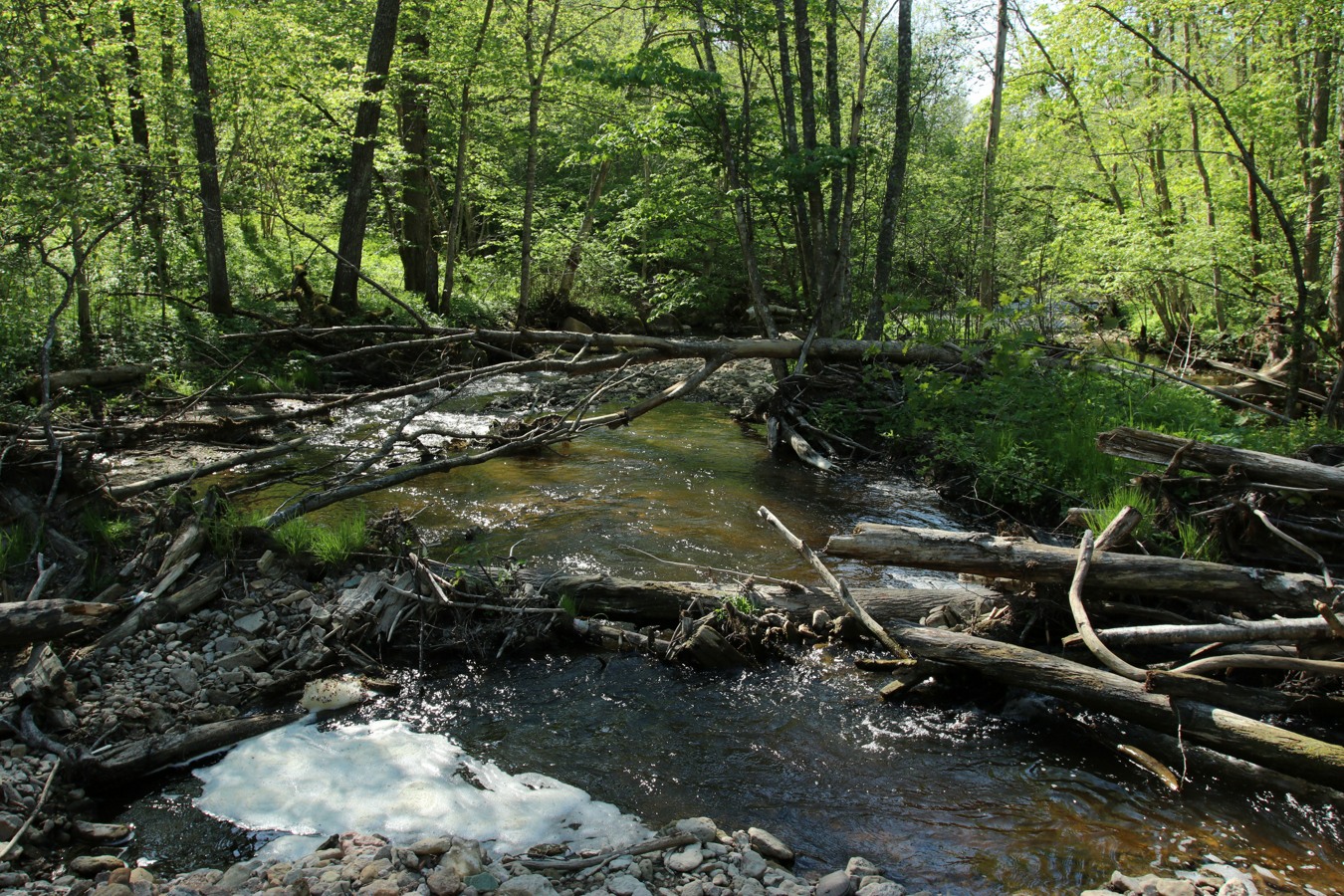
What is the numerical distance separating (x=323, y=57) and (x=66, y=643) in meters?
13.1

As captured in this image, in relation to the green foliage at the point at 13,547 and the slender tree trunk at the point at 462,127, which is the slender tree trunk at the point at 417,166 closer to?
the slender tree trunk at the point at 462,127

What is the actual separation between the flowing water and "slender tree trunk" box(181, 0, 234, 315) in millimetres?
9598

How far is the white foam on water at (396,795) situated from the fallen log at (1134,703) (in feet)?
6.84

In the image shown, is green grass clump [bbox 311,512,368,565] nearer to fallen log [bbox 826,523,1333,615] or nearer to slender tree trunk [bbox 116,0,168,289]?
fallen log [bbox 826,523,1333,615]

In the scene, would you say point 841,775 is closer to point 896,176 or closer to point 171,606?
point 171,606

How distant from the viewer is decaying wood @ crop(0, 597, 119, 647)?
4301 mm

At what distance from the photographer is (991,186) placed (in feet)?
49.4

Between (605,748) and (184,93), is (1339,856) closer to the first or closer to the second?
(605,748)

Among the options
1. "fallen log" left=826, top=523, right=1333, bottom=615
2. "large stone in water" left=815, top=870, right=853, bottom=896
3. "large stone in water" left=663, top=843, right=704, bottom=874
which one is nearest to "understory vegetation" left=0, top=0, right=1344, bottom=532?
"fallen log" left=826, top=523, right=1333, bottom=615

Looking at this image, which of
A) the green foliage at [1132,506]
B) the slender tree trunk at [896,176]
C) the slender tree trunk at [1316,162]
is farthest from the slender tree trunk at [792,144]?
the green foliage at [1132,506]

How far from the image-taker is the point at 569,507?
825cm

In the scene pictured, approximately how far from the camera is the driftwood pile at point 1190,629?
3.89m

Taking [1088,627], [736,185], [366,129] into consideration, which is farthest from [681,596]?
[366,129]

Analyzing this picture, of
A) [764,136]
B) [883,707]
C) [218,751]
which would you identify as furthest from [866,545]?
[764,136]
